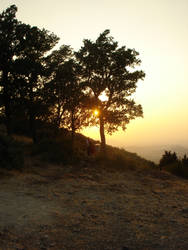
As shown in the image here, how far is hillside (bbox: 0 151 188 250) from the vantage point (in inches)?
220

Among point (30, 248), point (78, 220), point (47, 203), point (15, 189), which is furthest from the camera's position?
point (15, 189)

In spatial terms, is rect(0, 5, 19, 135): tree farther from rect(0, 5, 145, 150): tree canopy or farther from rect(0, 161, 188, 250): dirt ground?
rect(0, 161, 188, 250): dirt ground

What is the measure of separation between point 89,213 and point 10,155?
8.05 meters

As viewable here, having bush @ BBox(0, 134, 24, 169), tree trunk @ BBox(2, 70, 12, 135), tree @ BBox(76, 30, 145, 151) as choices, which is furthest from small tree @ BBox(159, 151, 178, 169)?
tree trunk @ BBox(2, 70, 12, 135)

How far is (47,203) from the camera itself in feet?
27.1

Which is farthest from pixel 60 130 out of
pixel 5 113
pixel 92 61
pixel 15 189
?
pixel 15 189

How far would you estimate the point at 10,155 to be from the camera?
14.0m

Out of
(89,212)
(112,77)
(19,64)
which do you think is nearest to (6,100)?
(19,64)

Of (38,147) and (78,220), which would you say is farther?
(38,147)

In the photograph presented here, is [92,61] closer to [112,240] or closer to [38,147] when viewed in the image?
[38,147]

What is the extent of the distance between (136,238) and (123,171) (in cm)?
1069

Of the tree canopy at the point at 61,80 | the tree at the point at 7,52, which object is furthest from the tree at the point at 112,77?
the tree at the point at 7,52

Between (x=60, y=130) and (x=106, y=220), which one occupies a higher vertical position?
(x=60, y=130)

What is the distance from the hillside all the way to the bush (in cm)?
A: 62
